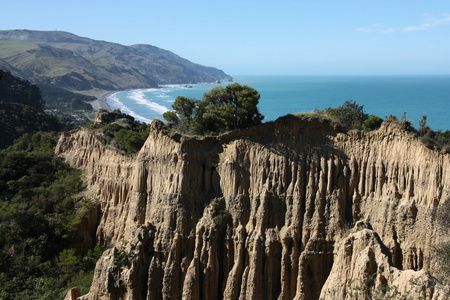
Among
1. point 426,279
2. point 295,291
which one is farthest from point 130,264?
point 426,279

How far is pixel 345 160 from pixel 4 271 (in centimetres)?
2187

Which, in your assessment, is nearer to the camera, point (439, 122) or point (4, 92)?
point (4, 92)

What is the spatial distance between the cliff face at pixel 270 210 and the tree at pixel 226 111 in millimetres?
1672

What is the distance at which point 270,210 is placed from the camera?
21047 millimetres

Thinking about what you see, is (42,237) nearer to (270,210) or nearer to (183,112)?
(183,112)

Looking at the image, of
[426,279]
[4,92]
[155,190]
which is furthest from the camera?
[4,92]

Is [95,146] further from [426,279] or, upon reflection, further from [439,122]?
[439,122]

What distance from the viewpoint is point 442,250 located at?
16953 millimetres

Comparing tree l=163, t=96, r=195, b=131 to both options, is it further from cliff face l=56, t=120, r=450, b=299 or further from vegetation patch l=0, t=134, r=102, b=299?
vegetation patch l=0, t=134, r=102, b=299

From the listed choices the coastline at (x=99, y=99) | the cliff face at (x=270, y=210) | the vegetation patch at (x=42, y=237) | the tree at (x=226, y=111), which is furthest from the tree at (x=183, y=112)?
the coastline at (x=99, y=99)

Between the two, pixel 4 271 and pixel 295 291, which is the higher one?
pixel 295 291

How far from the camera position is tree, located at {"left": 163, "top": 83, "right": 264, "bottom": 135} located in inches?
942

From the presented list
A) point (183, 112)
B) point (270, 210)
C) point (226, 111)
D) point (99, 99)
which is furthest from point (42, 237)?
point (99, 99)

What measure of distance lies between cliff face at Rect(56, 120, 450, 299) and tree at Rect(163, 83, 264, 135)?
65.8 inches
